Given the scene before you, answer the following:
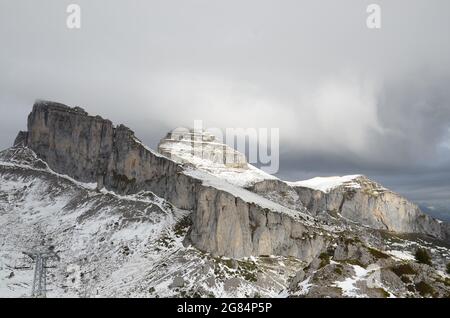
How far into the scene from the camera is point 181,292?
192250 mm

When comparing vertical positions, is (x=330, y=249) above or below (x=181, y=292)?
above

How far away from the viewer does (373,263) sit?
105 m
